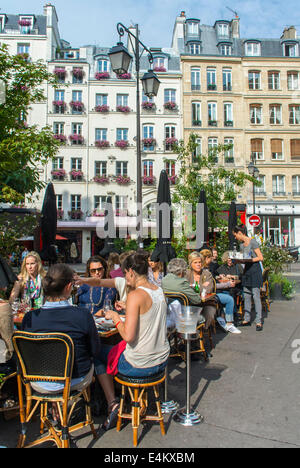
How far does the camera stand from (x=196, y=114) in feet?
98.6

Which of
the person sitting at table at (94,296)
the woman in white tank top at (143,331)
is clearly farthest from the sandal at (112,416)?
the person sitting at table at (94,296)

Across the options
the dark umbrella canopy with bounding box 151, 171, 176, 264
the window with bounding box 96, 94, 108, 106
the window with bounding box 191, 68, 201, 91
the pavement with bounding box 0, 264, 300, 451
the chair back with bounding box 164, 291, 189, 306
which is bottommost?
the pavement with bounding box 0, 264, 300, 451

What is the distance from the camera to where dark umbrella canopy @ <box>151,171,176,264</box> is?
278 inches

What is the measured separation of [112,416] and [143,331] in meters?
0.90

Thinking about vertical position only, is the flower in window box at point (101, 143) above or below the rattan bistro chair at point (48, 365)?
above

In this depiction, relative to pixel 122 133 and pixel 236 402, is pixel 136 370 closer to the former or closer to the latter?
pixel 236 402

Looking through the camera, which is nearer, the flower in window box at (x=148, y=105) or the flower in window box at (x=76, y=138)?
the flower in window box at (x=76, y=138)

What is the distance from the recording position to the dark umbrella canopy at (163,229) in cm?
707

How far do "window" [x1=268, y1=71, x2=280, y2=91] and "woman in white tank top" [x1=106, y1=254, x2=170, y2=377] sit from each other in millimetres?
32462

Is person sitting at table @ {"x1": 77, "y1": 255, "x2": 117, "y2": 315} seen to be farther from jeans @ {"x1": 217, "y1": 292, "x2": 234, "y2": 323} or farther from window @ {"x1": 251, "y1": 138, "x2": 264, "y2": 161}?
window @ {"x1": 251, "y1": 138, "x2": 264, "y2": 161}

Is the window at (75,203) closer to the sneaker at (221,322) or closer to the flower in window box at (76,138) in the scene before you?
the flower in window box at (76,138)

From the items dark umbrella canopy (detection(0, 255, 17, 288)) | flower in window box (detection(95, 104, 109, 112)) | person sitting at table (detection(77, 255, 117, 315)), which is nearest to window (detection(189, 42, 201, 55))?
flower in window box (detection(95, 104, 109, 112))

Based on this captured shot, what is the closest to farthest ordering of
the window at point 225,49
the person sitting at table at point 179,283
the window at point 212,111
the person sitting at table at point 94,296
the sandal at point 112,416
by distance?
the sandal at point 112,416 < the person sitting at table at point 94,296 < the person sitting at table at point 179,283 < the window at point 212,111 < the window at point 225,49

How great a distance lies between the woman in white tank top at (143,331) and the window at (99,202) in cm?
2616
